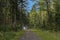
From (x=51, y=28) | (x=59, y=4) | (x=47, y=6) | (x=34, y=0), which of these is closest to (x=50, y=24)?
(x=51, y=28)

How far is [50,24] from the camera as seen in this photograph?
156 feet

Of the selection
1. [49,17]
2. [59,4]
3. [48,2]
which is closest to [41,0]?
[48,2]

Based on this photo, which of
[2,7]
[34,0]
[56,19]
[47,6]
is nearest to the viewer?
[2,7]

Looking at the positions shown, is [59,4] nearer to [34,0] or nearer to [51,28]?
[51,28]

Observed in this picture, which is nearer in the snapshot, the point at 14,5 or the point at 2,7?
the point at 2,7

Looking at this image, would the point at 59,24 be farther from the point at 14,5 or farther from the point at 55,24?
the point at 14,5

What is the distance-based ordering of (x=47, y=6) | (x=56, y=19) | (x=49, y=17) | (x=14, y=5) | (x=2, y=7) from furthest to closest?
(x=47, y=6)
(x=49, y=17)
(x=56, y=19)
(x=14, y=5)
(x=2, y=7)

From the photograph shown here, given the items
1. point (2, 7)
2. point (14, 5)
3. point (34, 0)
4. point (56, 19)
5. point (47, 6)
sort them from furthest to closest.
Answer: point (34, 0)
point (47, 6)
point (56, 19)
point (14, 5)
point (2, 7)

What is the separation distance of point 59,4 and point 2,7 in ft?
61.6

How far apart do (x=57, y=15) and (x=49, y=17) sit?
4772 millimetres

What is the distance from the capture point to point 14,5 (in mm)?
44031

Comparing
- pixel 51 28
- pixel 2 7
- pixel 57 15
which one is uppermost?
pixel 2 7

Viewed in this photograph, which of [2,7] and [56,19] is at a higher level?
[2,7]

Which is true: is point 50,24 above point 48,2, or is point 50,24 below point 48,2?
below
